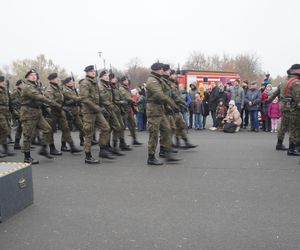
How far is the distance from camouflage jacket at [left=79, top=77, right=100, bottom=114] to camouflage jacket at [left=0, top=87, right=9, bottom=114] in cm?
230

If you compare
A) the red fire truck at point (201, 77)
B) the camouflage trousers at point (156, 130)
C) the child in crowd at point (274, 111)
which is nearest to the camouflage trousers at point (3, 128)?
the camouflage trousers at point (156, 130)

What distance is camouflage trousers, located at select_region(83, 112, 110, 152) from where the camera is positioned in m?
6.79

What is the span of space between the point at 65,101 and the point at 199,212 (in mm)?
5450

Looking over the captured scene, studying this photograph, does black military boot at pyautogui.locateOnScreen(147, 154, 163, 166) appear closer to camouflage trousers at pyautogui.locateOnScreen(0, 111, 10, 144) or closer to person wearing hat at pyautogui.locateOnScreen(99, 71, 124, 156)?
person wearing hat at pyautogui.locateOnScreen(99, 71, 124, 156)

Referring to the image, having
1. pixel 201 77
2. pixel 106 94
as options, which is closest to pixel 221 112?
pixel 106 94

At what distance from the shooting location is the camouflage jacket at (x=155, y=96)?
6.39m

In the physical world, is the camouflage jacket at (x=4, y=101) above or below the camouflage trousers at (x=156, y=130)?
above

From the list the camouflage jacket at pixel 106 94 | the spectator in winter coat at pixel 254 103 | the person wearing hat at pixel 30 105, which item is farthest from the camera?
the spectator in winter coat at pixel 254 103

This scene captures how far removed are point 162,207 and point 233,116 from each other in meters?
8.60

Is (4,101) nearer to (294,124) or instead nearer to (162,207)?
(162,207)

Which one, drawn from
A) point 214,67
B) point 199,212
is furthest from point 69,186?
point 214,67

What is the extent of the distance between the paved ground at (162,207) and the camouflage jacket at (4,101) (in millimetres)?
2082

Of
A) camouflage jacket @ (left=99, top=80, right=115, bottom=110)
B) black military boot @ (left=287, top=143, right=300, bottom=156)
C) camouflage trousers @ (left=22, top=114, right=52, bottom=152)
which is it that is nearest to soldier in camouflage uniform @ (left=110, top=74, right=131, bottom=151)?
camouflage jacket @ (left=99, top=80, right=115, bottom=110)

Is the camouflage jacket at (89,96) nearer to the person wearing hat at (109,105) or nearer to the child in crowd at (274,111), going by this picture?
the person wearing hat at (109,105)
